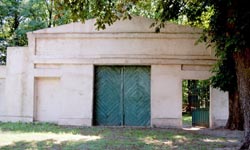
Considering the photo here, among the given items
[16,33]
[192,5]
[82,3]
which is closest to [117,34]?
[192,5]

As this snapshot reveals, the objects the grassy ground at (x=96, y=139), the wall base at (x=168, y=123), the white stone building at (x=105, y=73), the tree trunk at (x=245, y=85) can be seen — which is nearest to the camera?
the tree trunk at (x=245, y=85)

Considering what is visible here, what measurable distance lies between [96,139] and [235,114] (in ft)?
19.5

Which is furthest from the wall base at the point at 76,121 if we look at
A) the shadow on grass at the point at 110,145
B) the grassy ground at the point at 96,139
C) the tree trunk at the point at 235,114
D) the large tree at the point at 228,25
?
the tree trunk at the point at 235,114

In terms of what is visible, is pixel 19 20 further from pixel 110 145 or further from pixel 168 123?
pixel 110 145

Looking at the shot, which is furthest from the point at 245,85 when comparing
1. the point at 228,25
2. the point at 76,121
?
the point at 76,121

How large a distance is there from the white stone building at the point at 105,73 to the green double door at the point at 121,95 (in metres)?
0.04

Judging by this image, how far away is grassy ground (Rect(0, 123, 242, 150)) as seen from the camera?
33.3 feet

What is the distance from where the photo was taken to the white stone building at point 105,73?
612 inches

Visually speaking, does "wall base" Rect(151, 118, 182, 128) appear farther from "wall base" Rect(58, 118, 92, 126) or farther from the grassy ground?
"wall base" Rect(58, 118, 92, 126)

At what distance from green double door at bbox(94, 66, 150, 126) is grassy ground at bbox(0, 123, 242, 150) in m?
1.53

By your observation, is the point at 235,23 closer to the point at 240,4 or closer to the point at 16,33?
the point at 240,4

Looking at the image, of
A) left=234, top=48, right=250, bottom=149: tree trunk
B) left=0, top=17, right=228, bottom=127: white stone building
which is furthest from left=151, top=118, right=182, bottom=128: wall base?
left=234, top=48, right=250, bottom=149: tree trunk

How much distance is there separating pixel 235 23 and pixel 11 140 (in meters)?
7.43

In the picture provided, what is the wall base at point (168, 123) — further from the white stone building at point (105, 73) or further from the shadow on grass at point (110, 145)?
the shadow on grass at point (110, 145)
